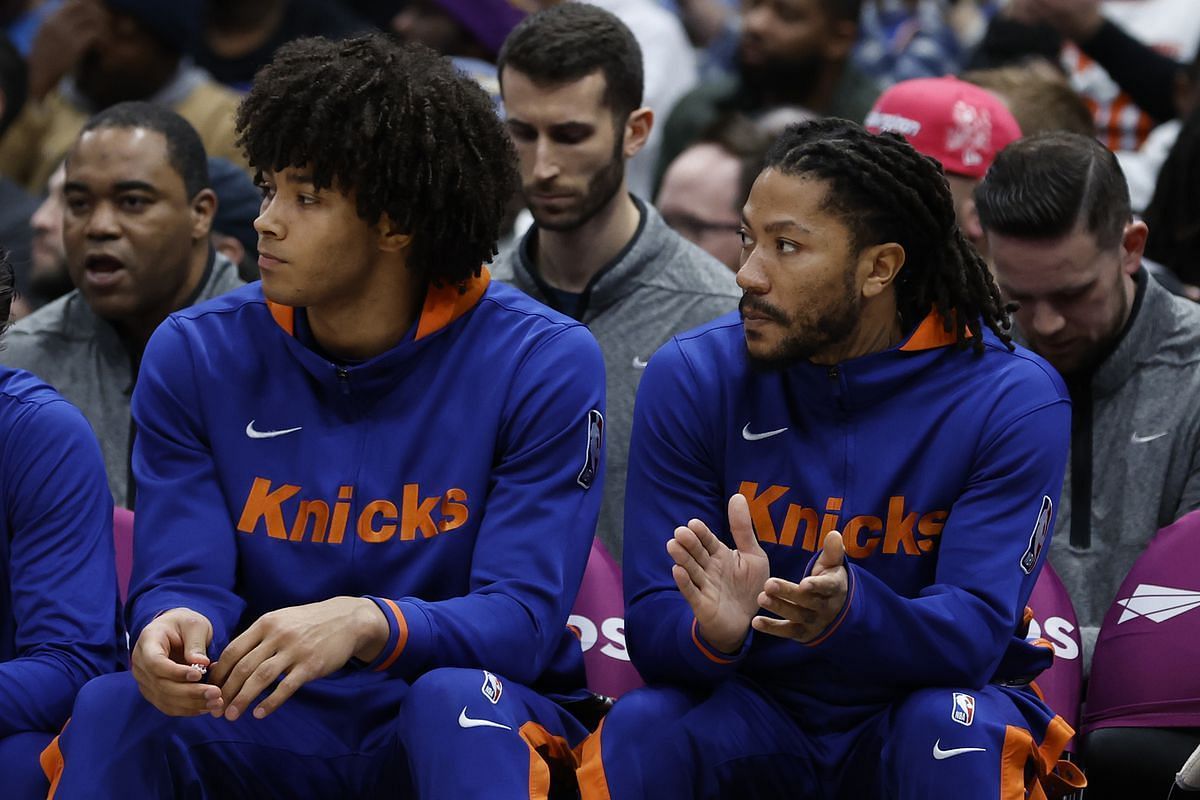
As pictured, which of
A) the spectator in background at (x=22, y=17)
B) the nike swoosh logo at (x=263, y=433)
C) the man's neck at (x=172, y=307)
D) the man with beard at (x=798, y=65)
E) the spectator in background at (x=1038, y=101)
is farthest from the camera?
the spectator in background at (x=22, y=17)

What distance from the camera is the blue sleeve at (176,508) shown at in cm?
299

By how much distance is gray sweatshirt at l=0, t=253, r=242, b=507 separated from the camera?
4406mm

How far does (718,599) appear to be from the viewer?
2867mm

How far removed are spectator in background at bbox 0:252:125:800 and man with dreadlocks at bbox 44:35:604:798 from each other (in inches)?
4.4

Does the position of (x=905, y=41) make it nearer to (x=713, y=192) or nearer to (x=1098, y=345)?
(x=713, y=192)

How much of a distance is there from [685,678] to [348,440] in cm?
69

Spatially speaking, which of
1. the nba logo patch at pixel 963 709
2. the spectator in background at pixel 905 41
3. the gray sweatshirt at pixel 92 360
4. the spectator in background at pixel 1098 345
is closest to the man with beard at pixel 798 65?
the spectator in background at pixel 905 41

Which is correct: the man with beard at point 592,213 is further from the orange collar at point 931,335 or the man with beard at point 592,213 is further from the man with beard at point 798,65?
the man with beard at point 798,65

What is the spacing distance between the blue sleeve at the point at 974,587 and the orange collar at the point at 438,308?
2.76 feet

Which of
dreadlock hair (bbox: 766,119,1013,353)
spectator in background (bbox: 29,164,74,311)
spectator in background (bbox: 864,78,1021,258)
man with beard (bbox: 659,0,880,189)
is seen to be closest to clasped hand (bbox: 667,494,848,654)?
dreadlock hair (bbox: 766,119,1013,353)

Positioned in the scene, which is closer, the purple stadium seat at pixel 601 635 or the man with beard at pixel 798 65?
the purple stadium seat at pixel 601 635

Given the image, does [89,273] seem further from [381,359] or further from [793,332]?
[793,332]

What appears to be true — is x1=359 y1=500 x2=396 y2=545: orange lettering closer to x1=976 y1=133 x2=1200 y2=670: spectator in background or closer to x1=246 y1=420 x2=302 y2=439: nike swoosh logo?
x1=246 y1=420 x2=302 y2=439: nike swoosh logo

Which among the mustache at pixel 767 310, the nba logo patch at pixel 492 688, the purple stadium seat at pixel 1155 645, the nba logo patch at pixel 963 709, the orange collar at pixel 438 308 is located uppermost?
the mustache at pixel 767 310
